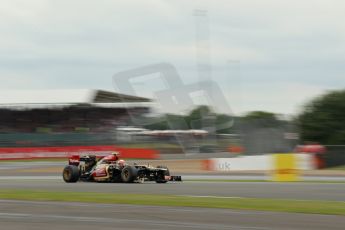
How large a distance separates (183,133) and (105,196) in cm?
3338

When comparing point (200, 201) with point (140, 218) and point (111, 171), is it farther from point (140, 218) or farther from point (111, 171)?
point (111, 171)

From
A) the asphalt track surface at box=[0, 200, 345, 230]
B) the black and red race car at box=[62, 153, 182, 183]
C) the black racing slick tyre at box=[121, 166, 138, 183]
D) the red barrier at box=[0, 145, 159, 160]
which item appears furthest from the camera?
the red barrier at box=[0, 145, 159, 160]

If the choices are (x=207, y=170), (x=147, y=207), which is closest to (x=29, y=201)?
(x=147, y=207)

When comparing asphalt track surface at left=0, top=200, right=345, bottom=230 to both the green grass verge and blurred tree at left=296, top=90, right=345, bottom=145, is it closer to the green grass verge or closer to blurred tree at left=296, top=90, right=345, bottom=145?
the green grass verge

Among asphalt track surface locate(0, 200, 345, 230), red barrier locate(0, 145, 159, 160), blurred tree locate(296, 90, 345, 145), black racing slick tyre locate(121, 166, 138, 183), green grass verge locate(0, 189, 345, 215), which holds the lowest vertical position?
asphalt track surface locate(0, 200, 345, 230)

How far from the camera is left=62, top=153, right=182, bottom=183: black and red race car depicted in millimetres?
21656

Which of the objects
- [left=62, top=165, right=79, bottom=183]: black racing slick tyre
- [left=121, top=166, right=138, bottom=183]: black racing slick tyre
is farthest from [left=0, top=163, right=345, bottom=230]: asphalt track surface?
[left=62, top=165, right=79, bottom=183]: black racing slick tyre

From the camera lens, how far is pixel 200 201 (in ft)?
45.2

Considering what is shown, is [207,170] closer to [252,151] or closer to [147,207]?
[252,151]

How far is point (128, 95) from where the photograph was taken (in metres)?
57.6

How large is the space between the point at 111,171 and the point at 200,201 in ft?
28.6

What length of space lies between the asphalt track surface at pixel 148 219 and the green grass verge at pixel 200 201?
719mm

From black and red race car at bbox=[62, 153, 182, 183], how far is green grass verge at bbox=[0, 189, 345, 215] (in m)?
5.32

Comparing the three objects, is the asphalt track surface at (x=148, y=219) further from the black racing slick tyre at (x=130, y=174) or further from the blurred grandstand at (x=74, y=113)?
the blurred grandstand at (x=74, y=113)
